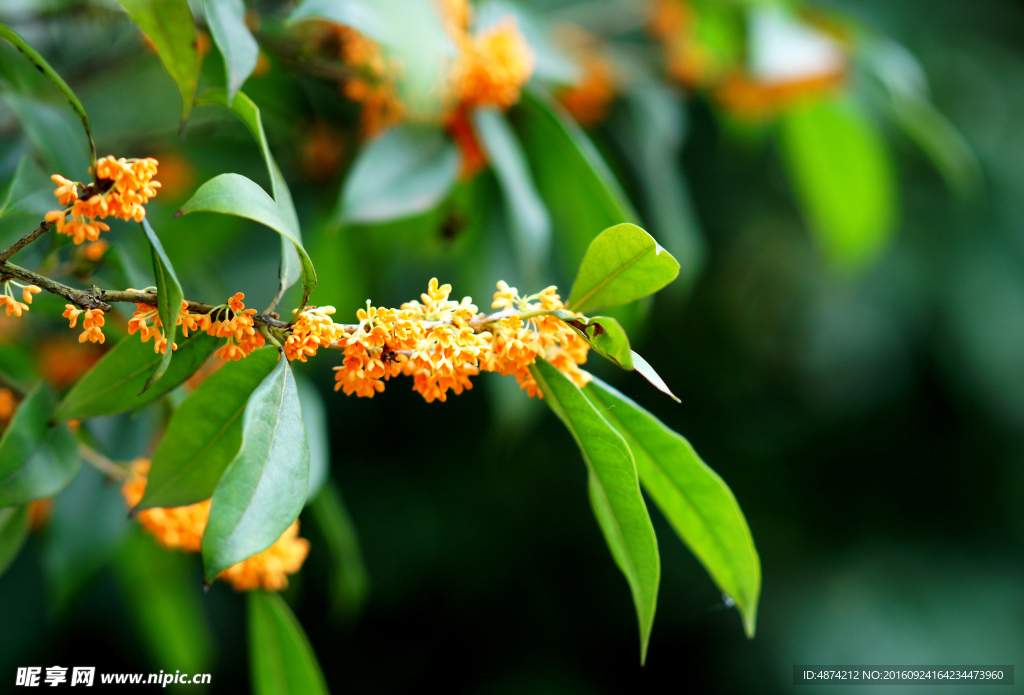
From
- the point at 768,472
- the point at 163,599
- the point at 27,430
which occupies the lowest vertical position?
the point at 768,472

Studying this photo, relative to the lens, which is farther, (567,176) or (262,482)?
(567,176)

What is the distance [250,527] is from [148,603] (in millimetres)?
876

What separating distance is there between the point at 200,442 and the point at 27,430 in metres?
0.16

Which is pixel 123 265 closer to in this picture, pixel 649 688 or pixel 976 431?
pixel 649 688

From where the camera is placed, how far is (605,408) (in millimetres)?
538

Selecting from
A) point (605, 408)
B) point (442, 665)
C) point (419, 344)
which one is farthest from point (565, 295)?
point (442, 665)

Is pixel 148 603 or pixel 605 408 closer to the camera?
pixel 605 408

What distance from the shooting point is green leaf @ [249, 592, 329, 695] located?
0.75m

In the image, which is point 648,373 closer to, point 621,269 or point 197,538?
point 621,269

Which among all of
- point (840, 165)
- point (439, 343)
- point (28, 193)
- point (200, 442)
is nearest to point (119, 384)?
point (200, 442)

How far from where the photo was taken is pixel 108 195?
16.0 inches

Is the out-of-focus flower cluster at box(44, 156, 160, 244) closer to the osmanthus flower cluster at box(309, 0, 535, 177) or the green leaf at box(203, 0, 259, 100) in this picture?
the green leaf at box(203, 0, 259, 100)

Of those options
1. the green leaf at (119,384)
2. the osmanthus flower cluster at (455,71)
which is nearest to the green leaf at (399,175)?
the osmanthus flower cluster at (455,71)

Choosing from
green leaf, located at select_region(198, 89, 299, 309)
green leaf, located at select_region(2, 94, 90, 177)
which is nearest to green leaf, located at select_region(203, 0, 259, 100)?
green leaf, located at select_region(198, 89, 299, 309)
